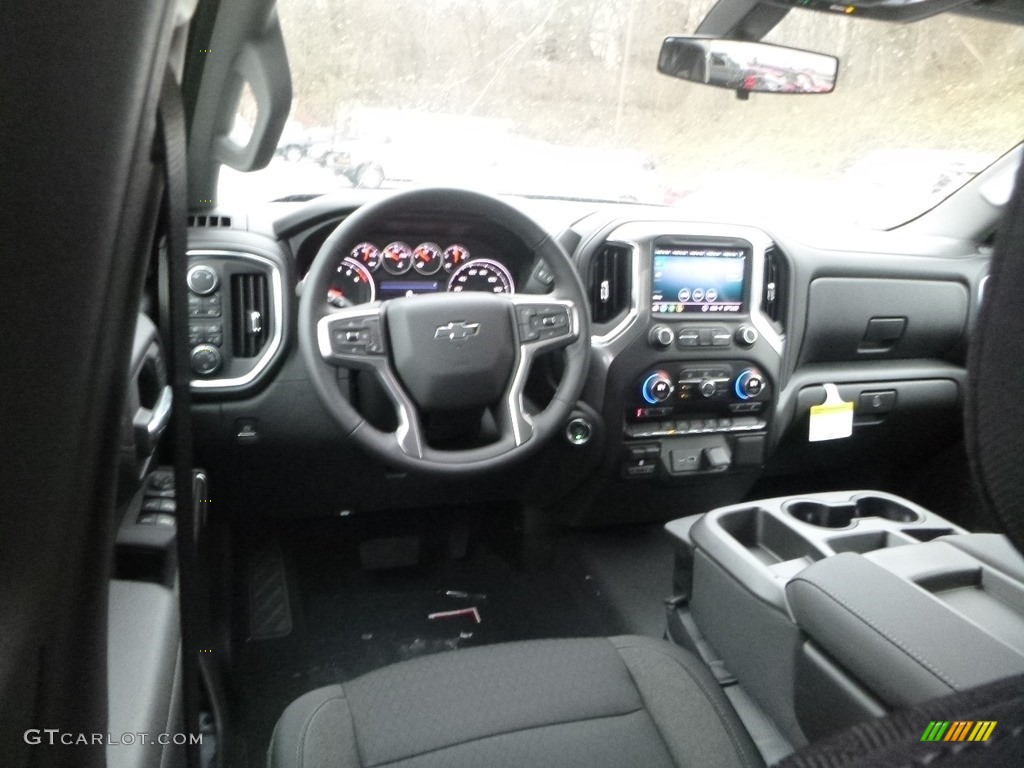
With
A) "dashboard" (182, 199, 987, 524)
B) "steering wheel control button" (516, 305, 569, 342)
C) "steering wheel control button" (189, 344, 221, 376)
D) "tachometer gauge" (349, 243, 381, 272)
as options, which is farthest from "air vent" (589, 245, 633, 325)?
"steering wheel control button" (189, 344, 221, 376)

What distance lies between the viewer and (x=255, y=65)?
5.13ft

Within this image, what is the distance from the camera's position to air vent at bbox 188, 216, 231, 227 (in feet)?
5.90

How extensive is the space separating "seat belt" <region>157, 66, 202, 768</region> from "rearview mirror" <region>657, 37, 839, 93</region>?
1.58 meters

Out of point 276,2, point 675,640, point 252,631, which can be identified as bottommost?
point 252,631

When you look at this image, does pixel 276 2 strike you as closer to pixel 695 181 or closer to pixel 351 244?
pixel 351 244

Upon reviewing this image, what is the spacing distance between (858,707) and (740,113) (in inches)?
72.6

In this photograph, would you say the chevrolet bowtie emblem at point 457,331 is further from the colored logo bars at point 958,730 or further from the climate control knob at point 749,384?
the colored logo bars at point 958,730

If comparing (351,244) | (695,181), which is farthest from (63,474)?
(695,181)

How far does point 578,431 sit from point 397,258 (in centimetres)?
62

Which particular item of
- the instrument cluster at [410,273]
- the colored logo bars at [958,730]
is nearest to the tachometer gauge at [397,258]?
the instrument cluster at [410,273]

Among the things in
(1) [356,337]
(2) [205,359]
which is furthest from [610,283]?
(2) [205,359]

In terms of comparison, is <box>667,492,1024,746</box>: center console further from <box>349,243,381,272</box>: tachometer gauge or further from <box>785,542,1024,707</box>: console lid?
<box>349,243,381,272</box>: tachometer gauge

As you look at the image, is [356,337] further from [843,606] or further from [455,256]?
[843,606]

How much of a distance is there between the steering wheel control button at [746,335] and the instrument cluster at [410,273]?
621mm
